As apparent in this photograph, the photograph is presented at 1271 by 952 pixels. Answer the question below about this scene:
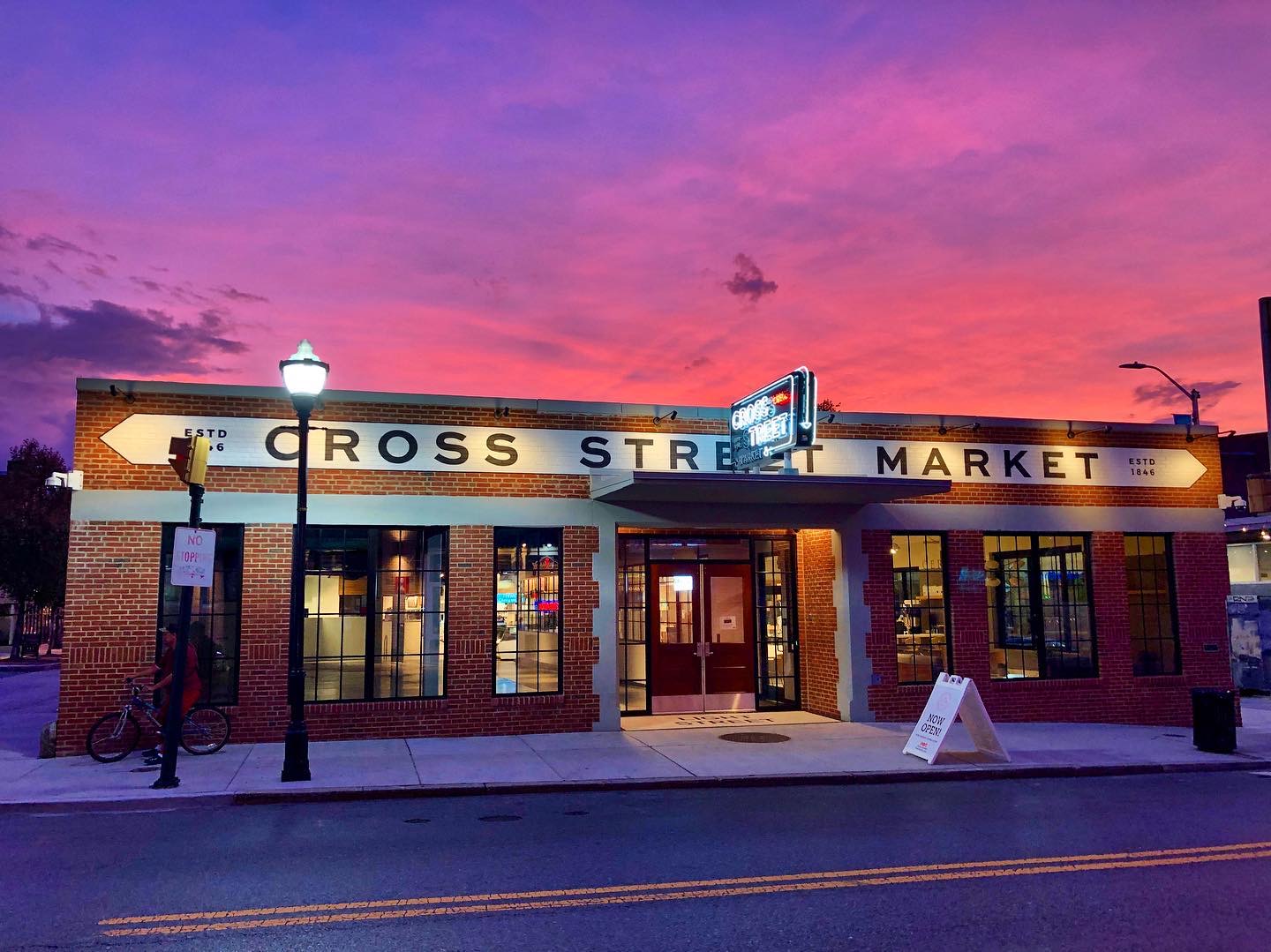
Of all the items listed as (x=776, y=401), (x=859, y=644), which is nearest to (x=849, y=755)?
(x=859, y=644)

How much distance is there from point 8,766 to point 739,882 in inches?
395

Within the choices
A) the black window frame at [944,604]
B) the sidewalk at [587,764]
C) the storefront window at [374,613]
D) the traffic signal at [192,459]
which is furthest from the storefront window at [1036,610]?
the traffic signal at [192,459]

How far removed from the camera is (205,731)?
13234mm

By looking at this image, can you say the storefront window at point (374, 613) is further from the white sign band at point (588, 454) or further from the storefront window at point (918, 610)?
the storefront window at point (918, 610)

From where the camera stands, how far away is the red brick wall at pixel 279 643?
13430 millimetres

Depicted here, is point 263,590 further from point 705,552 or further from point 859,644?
point 859,644

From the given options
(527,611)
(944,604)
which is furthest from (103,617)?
(944,604)

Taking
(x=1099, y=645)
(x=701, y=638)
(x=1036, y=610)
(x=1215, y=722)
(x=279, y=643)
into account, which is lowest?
(x=1215, y=722)

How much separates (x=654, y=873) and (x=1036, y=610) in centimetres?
1188

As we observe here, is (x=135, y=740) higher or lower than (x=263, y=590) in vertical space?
lower

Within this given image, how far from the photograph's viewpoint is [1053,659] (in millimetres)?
17188

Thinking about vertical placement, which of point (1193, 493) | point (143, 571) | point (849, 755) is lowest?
point (849, 755)

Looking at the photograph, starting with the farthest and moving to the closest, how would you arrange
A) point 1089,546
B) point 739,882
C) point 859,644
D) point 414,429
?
point 1089,546, point 859,644, point 414,429, point 739,882

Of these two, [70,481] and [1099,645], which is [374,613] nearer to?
[70,481]
